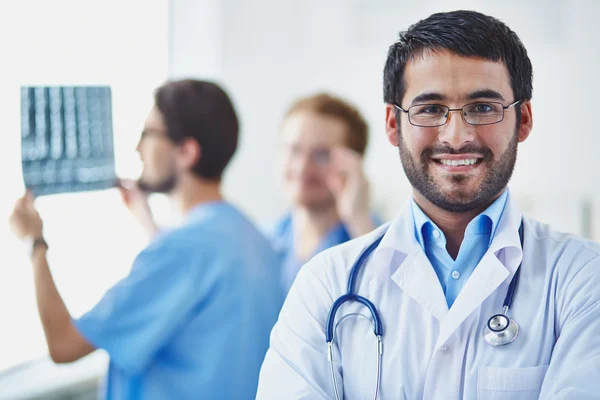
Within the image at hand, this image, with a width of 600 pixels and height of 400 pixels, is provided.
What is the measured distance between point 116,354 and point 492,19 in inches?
37.8

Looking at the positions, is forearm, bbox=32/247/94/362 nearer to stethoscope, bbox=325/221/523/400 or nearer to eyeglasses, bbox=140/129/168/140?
eyeglasses, bbox=140/129/168/140

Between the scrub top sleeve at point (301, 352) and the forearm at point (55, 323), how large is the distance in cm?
Result: 56

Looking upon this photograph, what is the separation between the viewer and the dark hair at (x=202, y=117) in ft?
5.46

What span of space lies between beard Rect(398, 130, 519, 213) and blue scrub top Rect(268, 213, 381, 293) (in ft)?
2.76

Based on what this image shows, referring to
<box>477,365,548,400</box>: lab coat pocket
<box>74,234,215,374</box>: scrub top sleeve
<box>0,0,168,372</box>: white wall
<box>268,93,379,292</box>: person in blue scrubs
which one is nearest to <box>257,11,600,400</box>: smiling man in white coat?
<box>477,365,548,400</box>: lab coat pocket

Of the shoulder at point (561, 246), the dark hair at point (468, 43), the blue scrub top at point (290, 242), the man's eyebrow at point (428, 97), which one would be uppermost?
the dark hair at point (468, 43)

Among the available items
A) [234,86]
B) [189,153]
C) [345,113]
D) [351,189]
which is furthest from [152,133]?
[234,86]

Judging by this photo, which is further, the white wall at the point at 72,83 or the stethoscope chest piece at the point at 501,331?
the white wall at the point at 72,83

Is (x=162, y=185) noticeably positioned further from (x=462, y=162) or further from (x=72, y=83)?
(x=462, y=162)

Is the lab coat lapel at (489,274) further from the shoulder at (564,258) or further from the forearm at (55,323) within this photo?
the forearm at (55,323)

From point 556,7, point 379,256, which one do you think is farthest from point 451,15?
point 556,7

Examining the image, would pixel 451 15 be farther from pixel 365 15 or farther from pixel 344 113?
pixel 365 15

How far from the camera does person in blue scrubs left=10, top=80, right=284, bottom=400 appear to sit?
1.43 meters

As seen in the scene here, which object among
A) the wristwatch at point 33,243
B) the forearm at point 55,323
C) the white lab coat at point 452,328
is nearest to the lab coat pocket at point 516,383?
the white lab coat at point 452,328
